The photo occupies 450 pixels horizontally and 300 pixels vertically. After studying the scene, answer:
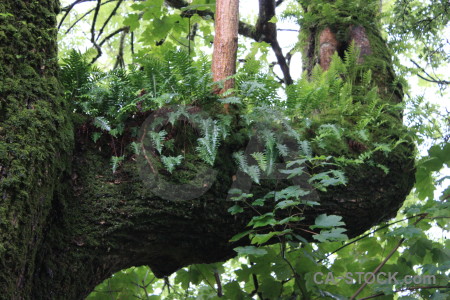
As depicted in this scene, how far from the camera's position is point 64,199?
2.40 meters

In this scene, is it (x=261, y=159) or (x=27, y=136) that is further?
(x=261, y=159)

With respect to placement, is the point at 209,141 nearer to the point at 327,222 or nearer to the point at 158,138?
the point at 158,138

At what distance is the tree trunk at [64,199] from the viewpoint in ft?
Answer: 6.83

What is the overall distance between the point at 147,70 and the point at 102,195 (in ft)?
2.83

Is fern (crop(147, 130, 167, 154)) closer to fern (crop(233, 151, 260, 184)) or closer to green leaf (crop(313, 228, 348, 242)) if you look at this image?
fern (crop(233, 151, 260, 184))

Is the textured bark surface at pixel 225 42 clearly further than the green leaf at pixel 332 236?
Yes

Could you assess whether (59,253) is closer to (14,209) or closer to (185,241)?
(14,209)

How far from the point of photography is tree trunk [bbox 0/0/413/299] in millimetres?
2082

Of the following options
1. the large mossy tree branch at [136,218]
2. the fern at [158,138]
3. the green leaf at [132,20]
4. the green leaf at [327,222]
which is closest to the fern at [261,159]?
the large mossy tree branch at [136,218]

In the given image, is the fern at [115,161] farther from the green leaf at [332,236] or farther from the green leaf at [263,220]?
the green leaf at [332,236]

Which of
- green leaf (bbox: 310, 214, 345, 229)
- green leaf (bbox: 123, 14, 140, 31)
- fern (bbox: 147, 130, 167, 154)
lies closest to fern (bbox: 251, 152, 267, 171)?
→ green leaf (bbox: 310, 214, 345, 229)

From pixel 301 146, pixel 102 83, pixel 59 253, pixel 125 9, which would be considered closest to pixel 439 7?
pixel 301 146

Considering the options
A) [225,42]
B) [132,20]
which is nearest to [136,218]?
[225,42]

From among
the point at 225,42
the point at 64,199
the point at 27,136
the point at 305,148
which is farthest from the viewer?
the point at 225,42
